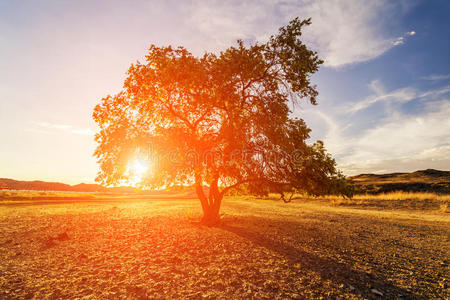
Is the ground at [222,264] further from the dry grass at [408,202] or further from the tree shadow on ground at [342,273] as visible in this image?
the dry grass at [408,202]

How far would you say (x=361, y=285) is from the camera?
19.9 feet

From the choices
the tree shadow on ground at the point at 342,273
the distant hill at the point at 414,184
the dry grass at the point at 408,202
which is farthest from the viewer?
the distant hill at the point at 414,184

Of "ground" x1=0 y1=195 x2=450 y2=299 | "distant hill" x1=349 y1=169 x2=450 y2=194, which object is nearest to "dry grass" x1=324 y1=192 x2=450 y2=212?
"distant hill" x1=349 y1=169 x2=450 y2=194

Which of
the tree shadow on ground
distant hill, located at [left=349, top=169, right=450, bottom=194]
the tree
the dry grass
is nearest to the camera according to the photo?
the tree shadow on ground

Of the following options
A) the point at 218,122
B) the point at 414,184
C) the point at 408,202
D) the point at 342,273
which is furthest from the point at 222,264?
the point at 414,184

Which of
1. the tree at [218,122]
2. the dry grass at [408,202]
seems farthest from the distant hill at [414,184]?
the tree at [218,122]

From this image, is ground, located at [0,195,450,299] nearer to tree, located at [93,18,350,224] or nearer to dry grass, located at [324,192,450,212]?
tree, located at [93,18,350,224]

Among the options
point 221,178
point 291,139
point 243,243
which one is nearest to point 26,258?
point 243,243

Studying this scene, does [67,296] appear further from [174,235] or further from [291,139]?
[291,139]

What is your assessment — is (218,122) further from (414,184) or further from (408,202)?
(414,184)

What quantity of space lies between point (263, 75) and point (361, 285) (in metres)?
11.1

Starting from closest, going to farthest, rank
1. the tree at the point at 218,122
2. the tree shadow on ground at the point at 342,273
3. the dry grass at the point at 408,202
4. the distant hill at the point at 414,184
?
the tree shadow on ground at the point at 342,273 → the tree at the point at 218,122 → the dry grass at the point at 408,202 → the distant hill at the point at 414,184

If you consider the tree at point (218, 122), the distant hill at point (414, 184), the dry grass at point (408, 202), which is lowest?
the dry grass at point (408, 202)

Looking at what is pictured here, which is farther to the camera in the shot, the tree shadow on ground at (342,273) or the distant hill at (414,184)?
the distant hill at (414,184)
